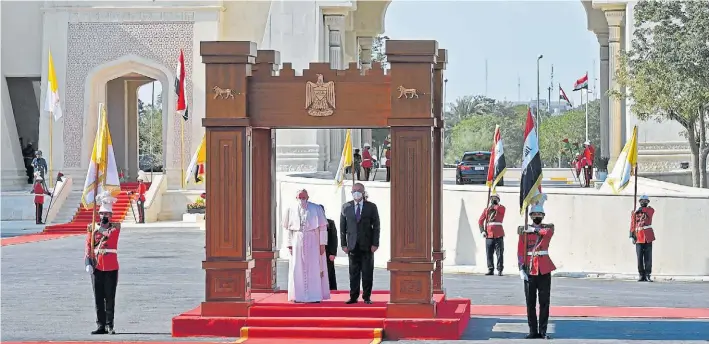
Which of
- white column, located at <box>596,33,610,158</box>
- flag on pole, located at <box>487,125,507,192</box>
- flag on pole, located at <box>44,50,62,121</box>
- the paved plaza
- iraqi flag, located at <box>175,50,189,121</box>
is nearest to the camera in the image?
the paved plaza

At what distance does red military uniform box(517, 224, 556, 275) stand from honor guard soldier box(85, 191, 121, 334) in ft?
16.4

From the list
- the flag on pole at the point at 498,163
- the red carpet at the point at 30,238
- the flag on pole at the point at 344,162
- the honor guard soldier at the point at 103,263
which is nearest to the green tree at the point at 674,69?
the flag on pole at the point at 344,162

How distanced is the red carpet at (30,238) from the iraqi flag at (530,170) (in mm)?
21937

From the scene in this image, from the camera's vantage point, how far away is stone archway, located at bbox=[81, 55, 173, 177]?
49.4 m

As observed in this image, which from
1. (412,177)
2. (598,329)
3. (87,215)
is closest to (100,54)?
(87,215)

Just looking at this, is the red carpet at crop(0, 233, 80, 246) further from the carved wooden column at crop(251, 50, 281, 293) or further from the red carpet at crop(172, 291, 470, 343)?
the red carpet at crop(172, 291, 470, 343)

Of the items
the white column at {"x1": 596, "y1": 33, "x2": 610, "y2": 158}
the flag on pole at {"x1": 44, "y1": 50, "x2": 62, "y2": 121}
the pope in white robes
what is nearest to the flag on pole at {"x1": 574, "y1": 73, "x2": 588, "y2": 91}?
the white column at {"x1": 596, "y1": 33, "x2": 610, "y2": 158}

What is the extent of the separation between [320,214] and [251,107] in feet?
5.69

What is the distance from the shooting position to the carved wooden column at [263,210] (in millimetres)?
18812

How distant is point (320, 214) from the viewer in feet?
58.9

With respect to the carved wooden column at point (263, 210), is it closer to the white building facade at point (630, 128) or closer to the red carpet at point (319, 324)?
the red carpet at point (319, 324)

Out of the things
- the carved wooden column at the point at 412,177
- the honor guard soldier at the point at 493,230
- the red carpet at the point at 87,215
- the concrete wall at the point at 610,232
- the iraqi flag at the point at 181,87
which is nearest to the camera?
the carved wooden column at the point at 412,177

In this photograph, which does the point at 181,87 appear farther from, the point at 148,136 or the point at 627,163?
the point at 148,136

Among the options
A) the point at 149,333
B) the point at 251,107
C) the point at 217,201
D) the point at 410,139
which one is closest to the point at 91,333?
the point at 149,333
